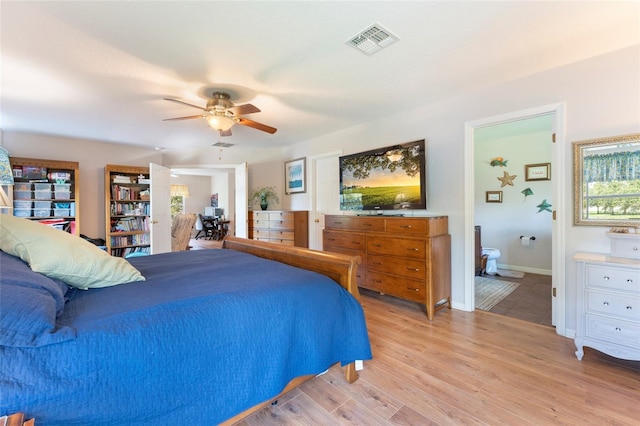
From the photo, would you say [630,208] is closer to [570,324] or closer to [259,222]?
[570,324]

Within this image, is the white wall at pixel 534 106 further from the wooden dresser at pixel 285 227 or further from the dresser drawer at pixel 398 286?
the wooden dresser at pixel 285 227

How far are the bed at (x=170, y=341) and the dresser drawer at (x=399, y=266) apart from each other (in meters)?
1.37

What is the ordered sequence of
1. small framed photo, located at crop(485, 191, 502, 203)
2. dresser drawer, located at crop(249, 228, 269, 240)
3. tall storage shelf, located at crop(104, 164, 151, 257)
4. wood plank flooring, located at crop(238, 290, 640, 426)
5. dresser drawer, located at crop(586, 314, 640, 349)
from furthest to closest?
dresser drawer, located at crop(249, 228, 269, 240), small framed photo, located at crop(485, 191, 502, 203), tall storage shelf, located at crop(104, 164, 151, 257), dresser drawer, located at crop(586, 314, 640, 349), wood plank flooring, located at crop(238, 290, 640, 426)

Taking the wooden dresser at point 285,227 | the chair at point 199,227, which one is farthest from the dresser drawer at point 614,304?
the chair at point 199,227

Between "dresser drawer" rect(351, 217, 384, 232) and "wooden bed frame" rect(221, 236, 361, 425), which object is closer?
"wooden bed frame" rect(221, 236, 361, 425)

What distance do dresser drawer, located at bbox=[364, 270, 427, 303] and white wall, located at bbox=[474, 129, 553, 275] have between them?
3.05 metres

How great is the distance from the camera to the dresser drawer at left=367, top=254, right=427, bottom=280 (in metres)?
2.92

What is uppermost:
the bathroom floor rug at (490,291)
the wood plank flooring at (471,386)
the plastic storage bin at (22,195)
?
the plastic storage bin at (22,195)

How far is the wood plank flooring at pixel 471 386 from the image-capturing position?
1555 millimetres

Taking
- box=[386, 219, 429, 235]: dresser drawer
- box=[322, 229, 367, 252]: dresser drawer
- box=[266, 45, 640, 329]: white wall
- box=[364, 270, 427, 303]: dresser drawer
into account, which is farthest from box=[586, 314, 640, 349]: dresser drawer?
box=[322, 229, 367, 252]: dresser drawer

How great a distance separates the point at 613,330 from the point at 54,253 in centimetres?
340

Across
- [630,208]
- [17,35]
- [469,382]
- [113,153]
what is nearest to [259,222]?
[113,153]

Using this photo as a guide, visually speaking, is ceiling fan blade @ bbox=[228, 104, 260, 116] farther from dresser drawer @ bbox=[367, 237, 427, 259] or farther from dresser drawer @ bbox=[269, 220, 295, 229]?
dresser drawer @ bbox=[269, 220, 295, 229]

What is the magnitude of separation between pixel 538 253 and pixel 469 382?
12.7 ft
